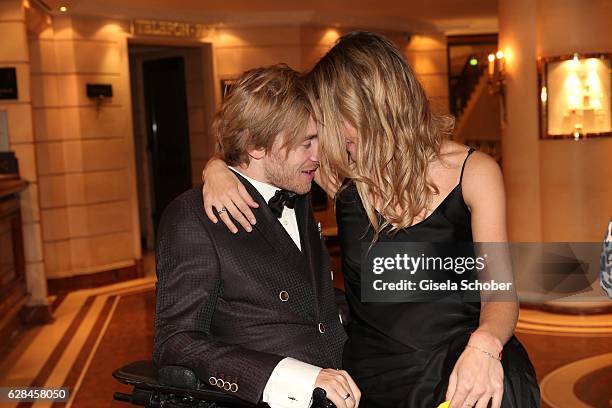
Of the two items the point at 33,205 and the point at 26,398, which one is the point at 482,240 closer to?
the point at 26,398

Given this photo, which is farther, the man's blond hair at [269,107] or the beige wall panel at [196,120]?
the beige wall panel at [196,120]

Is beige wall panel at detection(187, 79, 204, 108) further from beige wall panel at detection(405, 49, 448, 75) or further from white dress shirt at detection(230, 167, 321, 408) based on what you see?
white dress shirt at detection(230, 167, 321, 408)

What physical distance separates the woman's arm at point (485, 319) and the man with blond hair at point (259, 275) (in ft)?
0.82

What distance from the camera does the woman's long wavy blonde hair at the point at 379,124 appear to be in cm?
175

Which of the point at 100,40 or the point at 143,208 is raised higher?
the point at 100,40

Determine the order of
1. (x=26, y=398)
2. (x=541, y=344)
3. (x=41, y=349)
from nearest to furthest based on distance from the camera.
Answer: (x=26, y=398)
(x=541, y=344)
(x=41, y=349)

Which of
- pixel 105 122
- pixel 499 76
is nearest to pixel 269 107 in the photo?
pixel 499 76

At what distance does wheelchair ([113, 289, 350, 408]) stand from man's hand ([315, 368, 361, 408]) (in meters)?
0.06

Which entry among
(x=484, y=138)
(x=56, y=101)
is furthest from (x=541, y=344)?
(x=484, y=138)

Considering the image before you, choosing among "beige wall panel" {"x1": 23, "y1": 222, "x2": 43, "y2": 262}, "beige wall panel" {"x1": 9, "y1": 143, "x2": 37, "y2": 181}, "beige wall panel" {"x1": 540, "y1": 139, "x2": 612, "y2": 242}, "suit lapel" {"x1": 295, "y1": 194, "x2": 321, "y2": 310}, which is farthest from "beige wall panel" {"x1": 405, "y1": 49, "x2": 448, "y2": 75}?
"suit lapel" {"x1": 295, "y1": 194, "x2": 321, "y2": 310}

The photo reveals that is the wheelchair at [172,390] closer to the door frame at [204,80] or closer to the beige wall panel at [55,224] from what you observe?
the beige wall panel at [55,224]

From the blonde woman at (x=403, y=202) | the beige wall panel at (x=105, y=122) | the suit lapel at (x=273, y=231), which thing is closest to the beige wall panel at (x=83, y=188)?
the beige wall panel at (x=105, y=122)

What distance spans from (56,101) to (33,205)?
179 cm

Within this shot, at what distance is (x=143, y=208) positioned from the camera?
1062 centimetres
